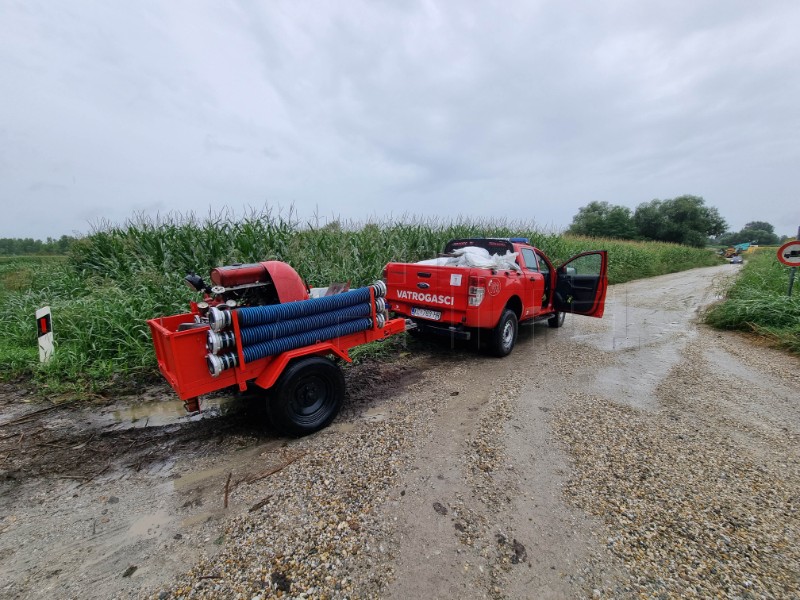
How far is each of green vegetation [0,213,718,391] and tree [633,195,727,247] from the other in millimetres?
42136

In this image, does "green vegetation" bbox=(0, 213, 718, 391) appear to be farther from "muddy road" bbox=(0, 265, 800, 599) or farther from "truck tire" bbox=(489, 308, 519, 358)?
"truck tire" bbox=(489, 308, 519, 358)

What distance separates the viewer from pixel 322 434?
309cm

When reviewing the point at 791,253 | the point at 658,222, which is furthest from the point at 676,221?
the point at 791,253

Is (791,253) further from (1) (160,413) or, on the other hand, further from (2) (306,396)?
(1) (160,413)

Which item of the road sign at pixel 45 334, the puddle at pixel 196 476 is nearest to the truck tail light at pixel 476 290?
the puddle at pixel 196 476

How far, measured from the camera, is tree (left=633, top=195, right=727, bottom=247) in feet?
127

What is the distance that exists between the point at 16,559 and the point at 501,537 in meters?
2.69

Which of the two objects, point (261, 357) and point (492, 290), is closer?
point (261, 357)

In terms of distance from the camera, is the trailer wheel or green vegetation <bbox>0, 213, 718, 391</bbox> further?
green vegetation <bbox>0, 213, 718, 391</bbox>

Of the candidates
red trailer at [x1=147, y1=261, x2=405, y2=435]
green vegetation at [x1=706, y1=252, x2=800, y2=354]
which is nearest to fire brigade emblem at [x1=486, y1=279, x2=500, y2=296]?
red trailer at [x1=147, y1=261, x2=405, y2=435]

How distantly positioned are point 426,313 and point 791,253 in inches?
290

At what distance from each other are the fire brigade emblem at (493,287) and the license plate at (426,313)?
2.54 ft

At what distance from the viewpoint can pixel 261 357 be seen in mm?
2748

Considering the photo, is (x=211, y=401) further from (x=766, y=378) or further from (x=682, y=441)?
(x=766, y=378)
